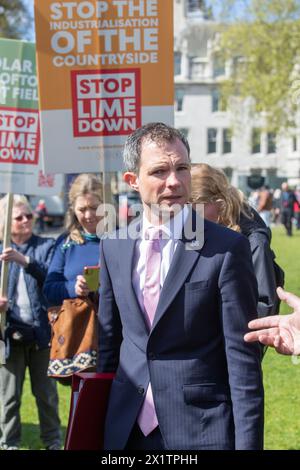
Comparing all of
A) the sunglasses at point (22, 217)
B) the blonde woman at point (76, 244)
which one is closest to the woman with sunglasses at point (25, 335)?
the sunglasses at point (22, 217)

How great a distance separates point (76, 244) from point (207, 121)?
62082 mm

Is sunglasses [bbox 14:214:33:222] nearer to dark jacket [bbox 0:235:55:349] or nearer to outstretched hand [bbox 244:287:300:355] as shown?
dark jacket [bbox 0:235:55:349]

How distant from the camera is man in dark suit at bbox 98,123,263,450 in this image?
9.52 ft

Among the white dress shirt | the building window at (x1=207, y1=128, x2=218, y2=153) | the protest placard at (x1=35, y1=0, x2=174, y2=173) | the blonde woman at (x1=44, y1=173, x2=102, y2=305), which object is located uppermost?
the protest placard at (x1=35, y1=0, x2=174, y2=173)

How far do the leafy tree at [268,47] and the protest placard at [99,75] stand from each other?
28.2 meters

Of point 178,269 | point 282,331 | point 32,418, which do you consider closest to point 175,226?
point 178,269

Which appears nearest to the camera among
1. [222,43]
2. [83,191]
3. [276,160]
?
[83,191]

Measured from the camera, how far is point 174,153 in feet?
10.0

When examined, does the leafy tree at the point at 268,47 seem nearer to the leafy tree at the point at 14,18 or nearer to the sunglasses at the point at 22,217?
the leafy tree at the point at 14,18

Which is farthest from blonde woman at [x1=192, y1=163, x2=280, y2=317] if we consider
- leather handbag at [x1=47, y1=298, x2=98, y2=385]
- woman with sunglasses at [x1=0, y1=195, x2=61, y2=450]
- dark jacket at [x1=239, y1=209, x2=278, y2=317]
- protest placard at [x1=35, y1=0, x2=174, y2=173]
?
woman with sunglasses at [x1=0, y1=195, x2=61, y2=450]

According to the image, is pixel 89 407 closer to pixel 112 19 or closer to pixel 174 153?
pixel 174 153

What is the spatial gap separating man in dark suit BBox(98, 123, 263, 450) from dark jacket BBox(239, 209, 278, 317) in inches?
34.2
